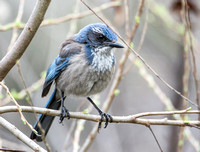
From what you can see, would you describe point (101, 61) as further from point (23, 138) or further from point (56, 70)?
point (23, 138)

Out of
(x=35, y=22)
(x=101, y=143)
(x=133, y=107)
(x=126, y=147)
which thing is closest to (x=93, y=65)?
(x=35, y=22)

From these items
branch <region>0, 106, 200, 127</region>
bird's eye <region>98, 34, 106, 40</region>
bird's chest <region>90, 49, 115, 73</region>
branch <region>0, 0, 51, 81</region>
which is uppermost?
branch <region>0, 0, 51, 81</region>

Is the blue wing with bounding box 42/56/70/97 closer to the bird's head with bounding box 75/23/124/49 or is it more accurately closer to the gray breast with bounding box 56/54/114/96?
the gray breast with bounding box 56/54/114/96

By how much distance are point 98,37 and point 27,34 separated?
1.55 m

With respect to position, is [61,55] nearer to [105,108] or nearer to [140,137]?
[105,108]

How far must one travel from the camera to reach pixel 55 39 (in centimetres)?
740

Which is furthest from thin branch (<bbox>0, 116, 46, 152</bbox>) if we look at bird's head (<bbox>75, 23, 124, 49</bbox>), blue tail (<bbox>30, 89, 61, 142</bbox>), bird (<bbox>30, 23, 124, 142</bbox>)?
bird's head (<bbox>75, 23, 124, 49</bbox>)

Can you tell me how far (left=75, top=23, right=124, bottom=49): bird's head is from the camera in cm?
462

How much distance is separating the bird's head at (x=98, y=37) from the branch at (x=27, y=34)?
144 centimetres

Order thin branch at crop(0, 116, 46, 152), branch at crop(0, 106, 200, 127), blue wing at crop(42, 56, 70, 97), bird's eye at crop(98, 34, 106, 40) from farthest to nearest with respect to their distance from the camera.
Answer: blue wing at crop(42, 56, 70, 97) → bird's eye at crop(98, 34, 106, 40) → branch at crop(0, 106, 200, 127) → thin branch at crop(0, 116, 46, 152)

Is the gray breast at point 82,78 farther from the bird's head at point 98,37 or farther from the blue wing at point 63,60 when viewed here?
the bird's head at point 98,37

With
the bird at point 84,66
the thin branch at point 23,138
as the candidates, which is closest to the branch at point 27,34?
the thin branch at point 23,138

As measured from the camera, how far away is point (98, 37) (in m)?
4.71

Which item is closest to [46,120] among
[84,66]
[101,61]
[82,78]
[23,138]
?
[82,78]
